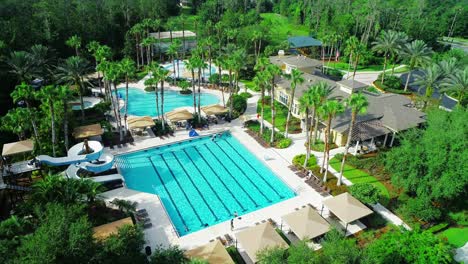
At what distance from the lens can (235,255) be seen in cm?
2345

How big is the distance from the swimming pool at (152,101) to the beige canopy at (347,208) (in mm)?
27553

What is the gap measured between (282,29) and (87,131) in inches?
3099

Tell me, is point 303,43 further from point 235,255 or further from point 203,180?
point 235,255

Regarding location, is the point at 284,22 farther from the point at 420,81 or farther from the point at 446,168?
the point at 446,168

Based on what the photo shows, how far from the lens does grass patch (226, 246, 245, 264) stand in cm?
2303

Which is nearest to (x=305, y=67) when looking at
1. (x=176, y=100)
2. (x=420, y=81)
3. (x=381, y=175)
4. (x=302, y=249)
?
(x=420, y=81)

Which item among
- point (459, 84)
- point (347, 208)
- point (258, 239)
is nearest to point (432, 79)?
point (459, 84)

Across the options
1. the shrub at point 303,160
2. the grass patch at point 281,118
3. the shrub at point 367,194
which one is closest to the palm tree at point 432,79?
the grass patch at point 281,118

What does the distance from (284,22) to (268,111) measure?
7471 cm

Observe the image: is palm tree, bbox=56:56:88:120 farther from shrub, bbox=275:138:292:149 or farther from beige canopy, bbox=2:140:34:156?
shrub, bbox=275:138:292:149

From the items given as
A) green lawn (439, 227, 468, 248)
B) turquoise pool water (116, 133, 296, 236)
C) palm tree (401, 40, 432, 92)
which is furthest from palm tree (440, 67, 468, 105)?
turquoise pool water (116, 133, 296, 236)

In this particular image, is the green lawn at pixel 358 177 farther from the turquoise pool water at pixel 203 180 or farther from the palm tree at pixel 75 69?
the palm tree at pixel 75 69

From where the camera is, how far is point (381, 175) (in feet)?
107

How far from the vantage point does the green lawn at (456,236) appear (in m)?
25.1
